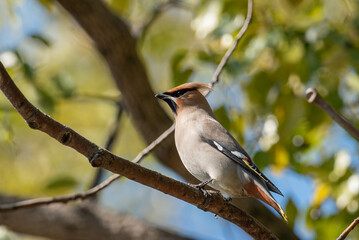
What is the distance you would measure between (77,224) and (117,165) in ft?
9.27

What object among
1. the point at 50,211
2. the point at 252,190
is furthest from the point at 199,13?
the point at 50,211

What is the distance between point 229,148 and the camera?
137 inches

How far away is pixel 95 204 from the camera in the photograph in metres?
5.16

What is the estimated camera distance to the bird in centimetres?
330

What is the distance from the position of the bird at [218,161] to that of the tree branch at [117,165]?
0.82ft

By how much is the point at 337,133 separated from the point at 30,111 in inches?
144

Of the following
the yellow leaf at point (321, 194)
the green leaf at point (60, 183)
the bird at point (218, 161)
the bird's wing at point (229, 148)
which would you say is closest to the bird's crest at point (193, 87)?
the bird at point (218, 161)

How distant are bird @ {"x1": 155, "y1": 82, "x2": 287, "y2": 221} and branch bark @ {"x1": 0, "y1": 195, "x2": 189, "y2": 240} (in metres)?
1.64

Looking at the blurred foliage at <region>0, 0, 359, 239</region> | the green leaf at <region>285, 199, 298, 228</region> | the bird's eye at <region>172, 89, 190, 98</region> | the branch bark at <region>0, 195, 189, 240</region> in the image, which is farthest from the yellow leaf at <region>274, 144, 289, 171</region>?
the branch bark at <region>0, 195, 189, 240</region>

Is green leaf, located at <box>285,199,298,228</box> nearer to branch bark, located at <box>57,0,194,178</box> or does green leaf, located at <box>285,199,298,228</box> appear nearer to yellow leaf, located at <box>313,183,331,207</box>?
yellow leaf, located at <box>313,183,331,207</box>

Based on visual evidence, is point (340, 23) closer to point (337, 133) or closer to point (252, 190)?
point (337, 133)

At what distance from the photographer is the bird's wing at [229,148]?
10.9 ft

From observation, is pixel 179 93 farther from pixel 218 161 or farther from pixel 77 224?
pixel 77 224

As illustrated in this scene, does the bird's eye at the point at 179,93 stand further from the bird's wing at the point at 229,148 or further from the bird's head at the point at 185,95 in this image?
the bird's wing at the point at 229,148
